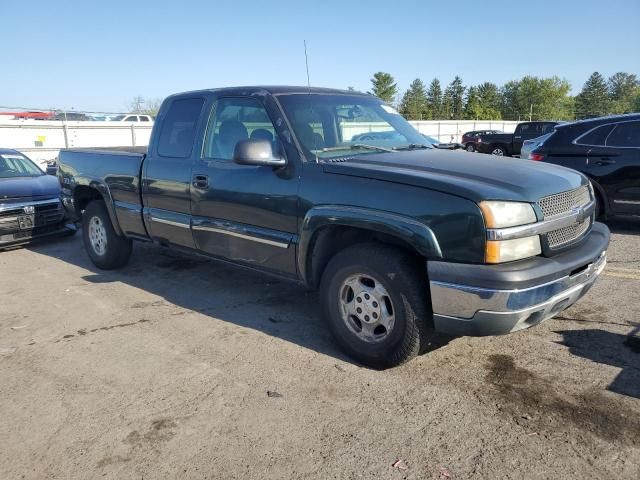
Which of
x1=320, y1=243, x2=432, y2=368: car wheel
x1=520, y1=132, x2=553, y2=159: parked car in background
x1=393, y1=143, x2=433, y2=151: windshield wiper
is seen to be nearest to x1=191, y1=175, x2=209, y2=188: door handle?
x1=320, y1=243, x2=432, y2=368: car wheel

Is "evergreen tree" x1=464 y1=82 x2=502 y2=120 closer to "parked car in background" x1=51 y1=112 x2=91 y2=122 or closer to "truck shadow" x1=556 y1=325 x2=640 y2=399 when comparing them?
"parked car in background" x1=51 y1=112 x2=91 y2=122

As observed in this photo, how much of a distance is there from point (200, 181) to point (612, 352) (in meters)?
3.54

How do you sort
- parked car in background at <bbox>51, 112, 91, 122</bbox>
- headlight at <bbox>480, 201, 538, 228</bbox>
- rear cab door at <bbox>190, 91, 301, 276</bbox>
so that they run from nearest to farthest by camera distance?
headlight at <bbox>480, 201, 538, 228</bbox>, rear cab door at <bbox>190, 91, 301, 276</bbox>, parked car in background at <bbox>51, 112, 91, 122</bbox>

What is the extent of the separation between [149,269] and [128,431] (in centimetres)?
374

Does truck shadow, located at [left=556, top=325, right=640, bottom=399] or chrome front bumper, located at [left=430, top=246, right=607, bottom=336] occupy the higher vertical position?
chrome front bumper, located at [left=430, top=246, right=607, bottom=336]

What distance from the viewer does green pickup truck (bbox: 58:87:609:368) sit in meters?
3.12

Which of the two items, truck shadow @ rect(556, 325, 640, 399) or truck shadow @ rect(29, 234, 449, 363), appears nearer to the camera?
truck shadow @ rect(556, 325, 640, 399)

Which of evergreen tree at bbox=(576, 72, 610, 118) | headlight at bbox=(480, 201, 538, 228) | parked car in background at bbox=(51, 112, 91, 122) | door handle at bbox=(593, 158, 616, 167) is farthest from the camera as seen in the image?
evergreen tree at bbox=(576, 72, 610, 118)

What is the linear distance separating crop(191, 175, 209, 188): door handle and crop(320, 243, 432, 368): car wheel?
4.99 ft

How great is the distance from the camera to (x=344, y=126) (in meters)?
4.50

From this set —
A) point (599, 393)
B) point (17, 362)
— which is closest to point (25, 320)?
point (17, 362)

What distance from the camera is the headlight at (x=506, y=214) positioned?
303 centimetres

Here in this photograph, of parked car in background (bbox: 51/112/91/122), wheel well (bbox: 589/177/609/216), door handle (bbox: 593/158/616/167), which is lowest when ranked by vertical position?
wheel well (bbox: 589/177/609/216)

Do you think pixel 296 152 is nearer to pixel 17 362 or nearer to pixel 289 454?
pixel 289 454
